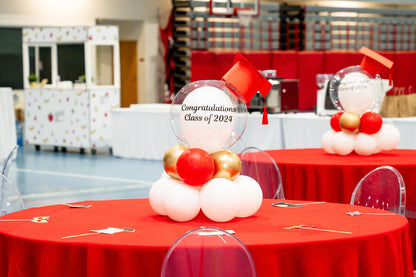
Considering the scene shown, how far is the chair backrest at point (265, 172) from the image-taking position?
→ 4.14 meters

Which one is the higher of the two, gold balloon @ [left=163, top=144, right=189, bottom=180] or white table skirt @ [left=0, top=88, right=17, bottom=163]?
gold balloon @ [left=163, top=144, right=189, bottom=180]

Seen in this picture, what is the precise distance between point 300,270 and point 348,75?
109 inches

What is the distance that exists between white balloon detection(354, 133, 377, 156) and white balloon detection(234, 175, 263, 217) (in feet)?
7.16

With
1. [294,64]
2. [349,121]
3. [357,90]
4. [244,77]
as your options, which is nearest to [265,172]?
[349,121]

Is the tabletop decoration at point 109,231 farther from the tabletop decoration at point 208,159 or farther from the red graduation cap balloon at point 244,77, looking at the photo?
the red graduation cap balloon at point 244,77

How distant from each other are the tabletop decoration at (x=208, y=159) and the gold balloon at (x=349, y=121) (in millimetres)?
2001

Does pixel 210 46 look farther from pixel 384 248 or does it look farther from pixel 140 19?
pixel 384 248

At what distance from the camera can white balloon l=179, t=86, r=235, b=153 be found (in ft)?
8.93

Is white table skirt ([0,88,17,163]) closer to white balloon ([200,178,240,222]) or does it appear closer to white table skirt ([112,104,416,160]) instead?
white table skirt ([112,104,416,160])

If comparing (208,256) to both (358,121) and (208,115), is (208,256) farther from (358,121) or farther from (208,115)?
(358,121)

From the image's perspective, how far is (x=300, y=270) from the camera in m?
2.36

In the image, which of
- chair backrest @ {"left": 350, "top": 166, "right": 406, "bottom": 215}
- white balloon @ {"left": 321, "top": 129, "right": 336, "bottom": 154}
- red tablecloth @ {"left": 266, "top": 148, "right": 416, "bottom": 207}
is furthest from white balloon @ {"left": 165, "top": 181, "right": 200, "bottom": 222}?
white balloon @ {"left": 321, "top": 129, "right": 336, "bottom": 154}

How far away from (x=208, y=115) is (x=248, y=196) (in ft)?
1.12

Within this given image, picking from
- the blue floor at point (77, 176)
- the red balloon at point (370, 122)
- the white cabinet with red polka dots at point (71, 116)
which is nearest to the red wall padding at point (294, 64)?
the white cabinet with red polka dots at point (71, 116)
